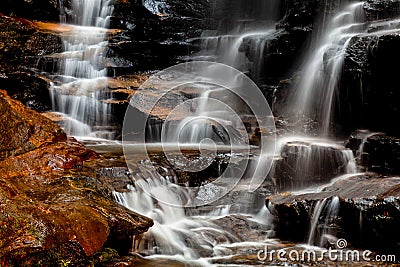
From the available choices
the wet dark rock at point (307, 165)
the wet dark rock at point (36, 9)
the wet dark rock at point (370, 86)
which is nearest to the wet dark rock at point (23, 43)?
the wet dark rock at point (36, 9)

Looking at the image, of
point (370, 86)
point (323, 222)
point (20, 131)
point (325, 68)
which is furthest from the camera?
point (325, 68)

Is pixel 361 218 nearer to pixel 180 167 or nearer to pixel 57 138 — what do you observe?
pixel 180 167

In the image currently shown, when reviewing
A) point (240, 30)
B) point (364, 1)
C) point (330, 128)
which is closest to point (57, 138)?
point (330, 128)

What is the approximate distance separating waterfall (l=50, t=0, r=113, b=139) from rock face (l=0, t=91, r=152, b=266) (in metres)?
4.42

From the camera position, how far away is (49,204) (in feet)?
13.8

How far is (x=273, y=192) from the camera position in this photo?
7512 mm

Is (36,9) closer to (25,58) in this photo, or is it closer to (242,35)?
(25,58)

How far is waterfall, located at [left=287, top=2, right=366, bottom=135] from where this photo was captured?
948 cm

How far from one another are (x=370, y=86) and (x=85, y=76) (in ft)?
31.1

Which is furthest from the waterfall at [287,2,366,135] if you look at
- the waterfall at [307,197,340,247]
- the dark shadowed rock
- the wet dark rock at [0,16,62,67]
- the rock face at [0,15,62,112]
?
the wet dark rock at [0,16,62,67]

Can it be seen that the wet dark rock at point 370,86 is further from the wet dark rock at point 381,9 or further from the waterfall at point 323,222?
the waterfall at point 323,222

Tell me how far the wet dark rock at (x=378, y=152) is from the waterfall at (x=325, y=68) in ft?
6.86

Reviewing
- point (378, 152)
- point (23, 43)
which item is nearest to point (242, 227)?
point (378, 152)

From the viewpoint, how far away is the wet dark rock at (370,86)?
8156mm
